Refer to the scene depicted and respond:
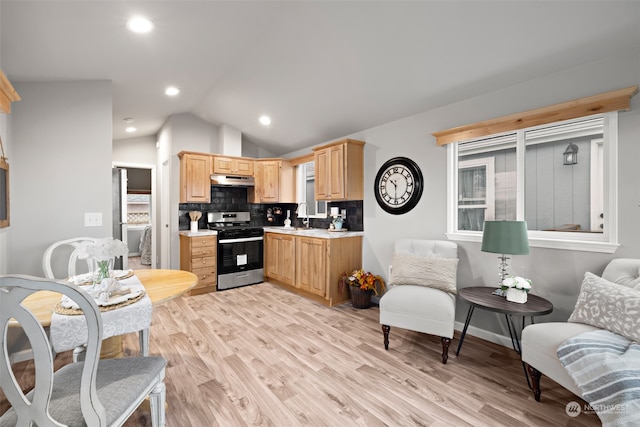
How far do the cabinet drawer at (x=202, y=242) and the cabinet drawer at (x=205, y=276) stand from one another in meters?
0.34

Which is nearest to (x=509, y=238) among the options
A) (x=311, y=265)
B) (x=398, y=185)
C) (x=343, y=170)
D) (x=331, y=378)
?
(x=398, y=185)

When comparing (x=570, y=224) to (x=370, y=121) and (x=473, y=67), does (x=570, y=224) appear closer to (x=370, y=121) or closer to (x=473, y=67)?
(x=473, y=67)

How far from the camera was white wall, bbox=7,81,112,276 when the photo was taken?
99.0 inches

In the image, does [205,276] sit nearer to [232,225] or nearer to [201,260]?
[201,260]

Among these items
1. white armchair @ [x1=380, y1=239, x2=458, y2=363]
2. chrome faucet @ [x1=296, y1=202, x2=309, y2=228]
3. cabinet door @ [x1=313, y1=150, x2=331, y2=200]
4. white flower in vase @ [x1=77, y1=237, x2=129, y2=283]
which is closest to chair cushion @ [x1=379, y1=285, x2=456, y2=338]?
white armchair @ [x1=380, y1=239, x2=458, y2=363]

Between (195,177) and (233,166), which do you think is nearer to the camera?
(195,177)

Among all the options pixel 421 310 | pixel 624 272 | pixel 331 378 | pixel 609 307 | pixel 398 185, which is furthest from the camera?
pixel 398 185

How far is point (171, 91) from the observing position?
3.66 metres

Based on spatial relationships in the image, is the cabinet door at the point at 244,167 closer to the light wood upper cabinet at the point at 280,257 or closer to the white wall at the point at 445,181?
the light wood upper cabinet at the point at 280,257

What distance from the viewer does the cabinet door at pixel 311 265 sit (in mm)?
3830

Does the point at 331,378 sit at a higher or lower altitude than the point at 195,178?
lower

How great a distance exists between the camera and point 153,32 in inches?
91.5

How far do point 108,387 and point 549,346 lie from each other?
2408 millimetres

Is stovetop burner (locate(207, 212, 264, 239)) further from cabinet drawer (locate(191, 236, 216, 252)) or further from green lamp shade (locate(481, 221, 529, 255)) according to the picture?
green lamp shade (locate(481, 221, 529, 255))
